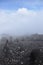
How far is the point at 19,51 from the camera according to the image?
19312 mm

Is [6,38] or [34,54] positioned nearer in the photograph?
[34,54]

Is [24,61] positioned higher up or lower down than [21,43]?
lower down

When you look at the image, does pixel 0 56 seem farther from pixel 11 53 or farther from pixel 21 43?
pixel 21 43

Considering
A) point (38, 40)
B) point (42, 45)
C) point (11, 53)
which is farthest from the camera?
point (38, 40)

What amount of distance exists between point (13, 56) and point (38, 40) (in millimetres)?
5131

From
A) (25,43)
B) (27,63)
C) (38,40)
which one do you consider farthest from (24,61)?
(38,40)

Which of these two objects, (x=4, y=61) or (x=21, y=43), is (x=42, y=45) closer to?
(x=21, y=43)

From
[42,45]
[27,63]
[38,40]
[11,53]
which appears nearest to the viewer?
[27,63]

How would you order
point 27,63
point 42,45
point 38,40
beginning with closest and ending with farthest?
point 27,63, point 42,45, point 38,40

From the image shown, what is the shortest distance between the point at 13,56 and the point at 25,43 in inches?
109

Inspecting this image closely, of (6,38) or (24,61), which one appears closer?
(24,61)

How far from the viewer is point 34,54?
18.5m

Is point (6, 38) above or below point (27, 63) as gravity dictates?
above

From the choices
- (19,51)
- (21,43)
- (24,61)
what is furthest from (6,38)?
(24,61)
